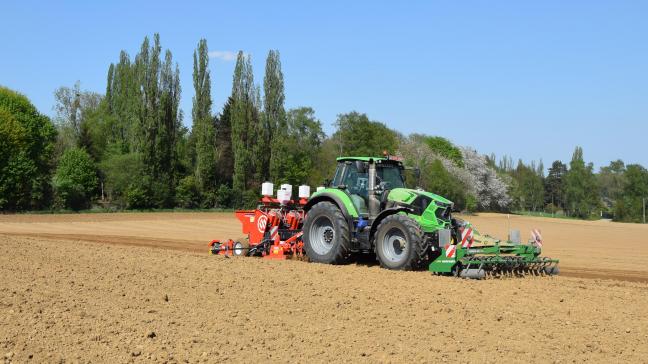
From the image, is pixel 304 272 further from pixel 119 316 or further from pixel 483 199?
pixel 483 199

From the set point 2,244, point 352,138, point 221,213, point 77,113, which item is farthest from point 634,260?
point 77,113

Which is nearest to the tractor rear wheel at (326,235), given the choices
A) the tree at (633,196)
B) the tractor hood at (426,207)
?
the tractor hood at (426,207)

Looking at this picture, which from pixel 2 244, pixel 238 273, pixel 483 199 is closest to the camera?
pixel 238 273

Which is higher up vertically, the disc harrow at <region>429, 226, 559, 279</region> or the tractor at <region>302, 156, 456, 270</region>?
the tractor at <region>302, 156, 456, 270</region>

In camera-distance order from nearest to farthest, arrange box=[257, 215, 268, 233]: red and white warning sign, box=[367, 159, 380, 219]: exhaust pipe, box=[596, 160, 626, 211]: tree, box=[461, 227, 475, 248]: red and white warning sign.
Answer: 1. box=[461, 227, 475, 248]: red and white warning sign
2. box=[367, 159, 380, 219]: exhaust pipe
3. box=[257, 215, 268, 233]: red and white warning sign
4. box=[596, 160, 626, 211]: tree

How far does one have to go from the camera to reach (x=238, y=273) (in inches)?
465

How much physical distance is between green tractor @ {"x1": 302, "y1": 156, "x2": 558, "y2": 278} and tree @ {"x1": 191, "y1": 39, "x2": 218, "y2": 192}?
123 ft

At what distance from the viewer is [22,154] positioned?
151 feet

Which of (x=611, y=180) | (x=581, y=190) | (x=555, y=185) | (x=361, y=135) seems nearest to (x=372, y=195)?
(x=361, y=135)

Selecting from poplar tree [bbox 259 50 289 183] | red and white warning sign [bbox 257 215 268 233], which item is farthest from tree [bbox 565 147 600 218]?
red and white warning sign [bbox 257 215 268 233]

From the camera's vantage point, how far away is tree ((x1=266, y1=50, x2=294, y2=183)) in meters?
52.1

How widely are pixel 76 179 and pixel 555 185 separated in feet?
271

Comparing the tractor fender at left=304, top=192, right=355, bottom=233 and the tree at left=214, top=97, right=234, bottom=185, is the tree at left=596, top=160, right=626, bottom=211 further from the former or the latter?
the tractor fender at left=304, top=192, right=355, bottom=233

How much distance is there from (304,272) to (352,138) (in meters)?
56.3
